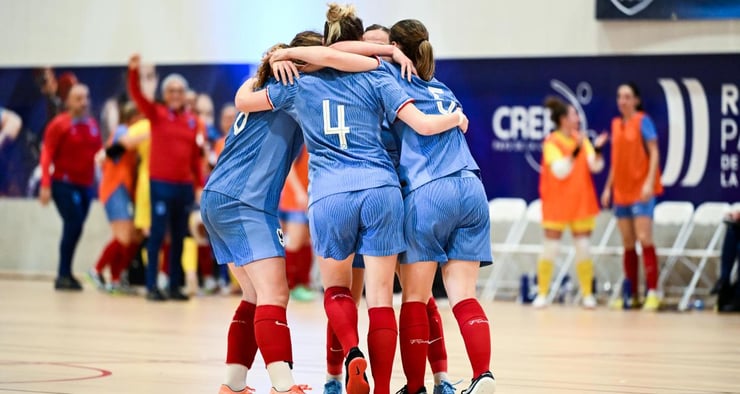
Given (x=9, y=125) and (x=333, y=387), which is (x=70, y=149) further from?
(x=333, y=387)

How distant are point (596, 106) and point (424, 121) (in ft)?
26.0

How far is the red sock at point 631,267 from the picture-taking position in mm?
11312

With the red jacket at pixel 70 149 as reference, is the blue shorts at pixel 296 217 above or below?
below

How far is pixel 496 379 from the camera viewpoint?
225 inches

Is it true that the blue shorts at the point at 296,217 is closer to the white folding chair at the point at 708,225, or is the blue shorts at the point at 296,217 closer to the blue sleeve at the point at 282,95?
the white folding chair at the point at 708,225

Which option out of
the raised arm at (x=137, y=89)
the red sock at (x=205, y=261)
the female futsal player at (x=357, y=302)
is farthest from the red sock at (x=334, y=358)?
the red sock at (x=205, y=261)

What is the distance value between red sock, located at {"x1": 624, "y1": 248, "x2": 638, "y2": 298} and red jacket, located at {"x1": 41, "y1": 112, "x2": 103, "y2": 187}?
5240mm

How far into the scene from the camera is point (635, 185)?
1130 cm

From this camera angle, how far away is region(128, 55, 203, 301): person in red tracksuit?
10.9m

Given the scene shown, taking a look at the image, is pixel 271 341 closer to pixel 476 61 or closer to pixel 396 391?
pixel 396 391

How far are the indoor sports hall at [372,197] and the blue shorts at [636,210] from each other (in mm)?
38

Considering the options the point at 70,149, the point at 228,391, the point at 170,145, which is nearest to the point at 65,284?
the point at 70,149

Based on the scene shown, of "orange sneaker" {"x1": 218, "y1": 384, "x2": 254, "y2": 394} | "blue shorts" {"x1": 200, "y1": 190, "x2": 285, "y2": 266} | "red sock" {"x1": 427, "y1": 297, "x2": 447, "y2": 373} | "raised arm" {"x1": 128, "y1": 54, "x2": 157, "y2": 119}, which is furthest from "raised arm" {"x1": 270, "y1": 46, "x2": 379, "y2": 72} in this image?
"raised arm" {"x1": 128, "y1": 54, "x2": 157, "y2": 119}

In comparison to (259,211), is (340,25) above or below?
above
